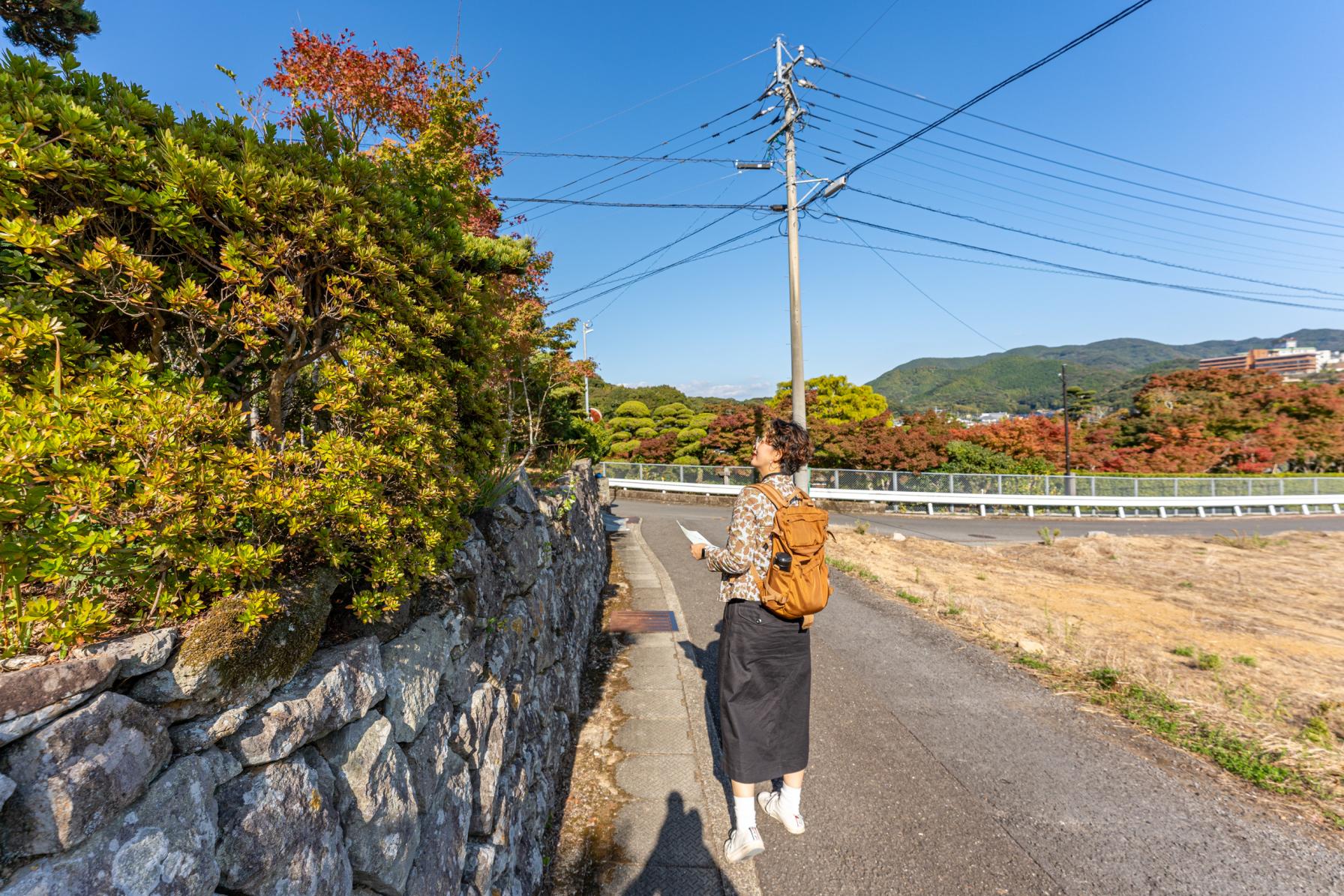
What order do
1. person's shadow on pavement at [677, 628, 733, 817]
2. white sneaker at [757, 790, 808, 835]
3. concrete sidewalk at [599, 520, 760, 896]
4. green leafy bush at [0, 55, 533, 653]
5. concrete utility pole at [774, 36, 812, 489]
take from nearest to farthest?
1. green leafy bush at [0, 55, 533, 653]
2. concrete sidewalk at [599, 520, 760, 896]
3. white sneaker at [757, 790, 808, 835]
4. person's shadow on pavement at [677, 628, 733, 817]
5. concrete utility pole at [774, 36, 812, 489]

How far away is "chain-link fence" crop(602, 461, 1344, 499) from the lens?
69.7ft

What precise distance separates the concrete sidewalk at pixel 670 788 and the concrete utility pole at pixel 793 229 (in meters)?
5.83

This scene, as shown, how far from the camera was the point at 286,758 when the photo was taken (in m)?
1.43

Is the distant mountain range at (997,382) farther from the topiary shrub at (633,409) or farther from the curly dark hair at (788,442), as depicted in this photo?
the curly dark hair at (788,442)

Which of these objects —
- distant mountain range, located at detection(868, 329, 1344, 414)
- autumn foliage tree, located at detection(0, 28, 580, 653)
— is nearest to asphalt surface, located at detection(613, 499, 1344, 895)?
autumn foliage tree, located at detection(0, 28, 580, 653)

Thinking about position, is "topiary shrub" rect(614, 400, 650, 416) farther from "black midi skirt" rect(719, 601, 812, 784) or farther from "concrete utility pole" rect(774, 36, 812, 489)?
"black midi skirt" rect(719, 601, 812, 784)

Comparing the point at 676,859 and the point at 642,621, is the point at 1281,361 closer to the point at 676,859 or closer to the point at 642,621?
the point at 642,621

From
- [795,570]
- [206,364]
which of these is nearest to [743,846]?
[795,570]

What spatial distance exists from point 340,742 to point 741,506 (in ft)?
7.03

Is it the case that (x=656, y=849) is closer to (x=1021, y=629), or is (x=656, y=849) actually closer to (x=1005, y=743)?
(x=1005, y=743)

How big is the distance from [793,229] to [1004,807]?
1010 centimetres

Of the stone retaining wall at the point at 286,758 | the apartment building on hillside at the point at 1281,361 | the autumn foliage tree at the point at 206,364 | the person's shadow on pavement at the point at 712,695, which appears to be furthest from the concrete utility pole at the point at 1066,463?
the autumn foliage tree at the point at 206,364

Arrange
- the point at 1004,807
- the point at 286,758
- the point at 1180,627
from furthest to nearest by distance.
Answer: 1. the point at 1180,627
2. the point at 1004,807
3. the point at 286,758

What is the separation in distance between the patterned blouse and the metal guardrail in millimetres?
18620
